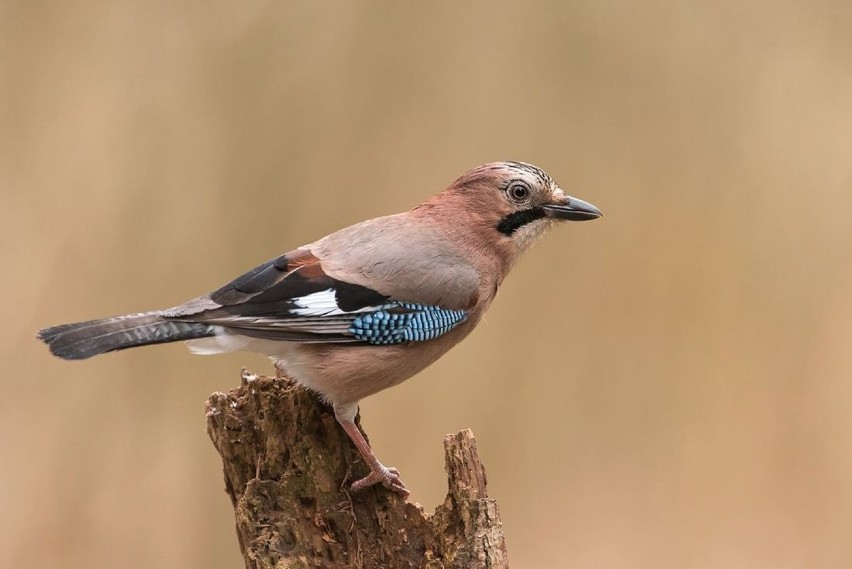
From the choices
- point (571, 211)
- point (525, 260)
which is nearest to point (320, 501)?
point (571, 211)

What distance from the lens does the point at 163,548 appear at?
17.4 ft

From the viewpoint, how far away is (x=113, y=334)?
12.5 ft

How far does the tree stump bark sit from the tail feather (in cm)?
29

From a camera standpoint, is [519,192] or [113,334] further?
[519,192]

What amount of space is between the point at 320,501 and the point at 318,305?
2.48 ft

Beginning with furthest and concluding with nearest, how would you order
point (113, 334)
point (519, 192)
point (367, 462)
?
point (519, 192) → point (367, 462) → point (113, 334)

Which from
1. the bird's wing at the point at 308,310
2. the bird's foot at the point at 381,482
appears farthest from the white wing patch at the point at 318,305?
the bird's foot at the point at 381,482

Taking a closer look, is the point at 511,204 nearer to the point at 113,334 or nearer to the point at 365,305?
the point at 365,305

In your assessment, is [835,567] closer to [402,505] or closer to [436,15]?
[402,505]

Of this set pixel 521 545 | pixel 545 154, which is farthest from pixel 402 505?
pixel 545 154

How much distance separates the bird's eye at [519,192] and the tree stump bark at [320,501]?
1229 mm

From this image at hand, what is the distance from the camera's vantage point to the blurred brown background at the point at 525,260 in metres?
5.33

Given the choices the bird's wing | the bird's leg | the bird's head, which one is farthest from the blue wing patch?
the bird's head

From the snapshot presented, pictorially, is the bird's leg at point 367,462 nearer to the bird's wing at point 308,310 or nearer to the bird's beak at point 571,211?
the bird's wing at point 308,310
